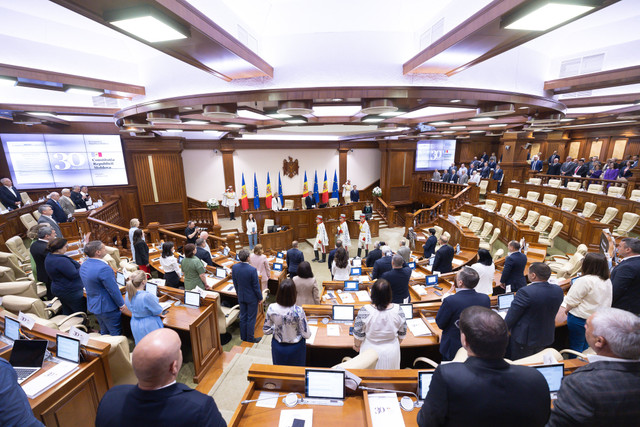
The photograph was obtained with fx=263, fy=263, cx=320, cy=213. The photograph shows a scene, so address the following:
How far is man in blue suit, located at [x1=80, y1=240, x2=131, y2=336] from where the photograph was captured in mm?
2740

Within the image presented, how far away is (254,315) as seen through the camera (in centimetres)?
365

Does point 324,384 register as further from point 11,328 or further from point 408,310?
point 11,328

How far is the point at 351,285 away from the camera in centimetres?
379

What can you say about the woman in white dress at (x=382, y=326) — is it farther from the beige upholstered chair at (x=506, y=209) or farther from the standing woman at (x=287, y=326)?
the beige upholstered chair at (x=506, y=209)

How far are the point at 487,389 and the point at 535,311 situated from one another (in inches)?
64.9

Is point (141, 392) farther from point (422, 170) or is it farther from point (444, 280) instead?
point (422, 170)

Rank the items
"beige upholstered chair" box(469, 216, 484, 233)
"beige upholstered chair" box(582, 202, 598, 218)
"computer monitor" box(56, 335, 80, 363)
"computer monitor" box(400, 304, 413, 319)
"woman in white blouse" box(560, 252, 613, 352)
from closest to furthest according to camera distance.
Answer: "computer monitor" box(56, 335, 80, 363)
"woman in white blouse" box(560, 252, 613, 352)
"computer monitor" box(400, 304, 413, 319)
"beige upholstered chair" box(582, 202, 598, 218)
"beige upholstered chair" box(469, 216, 484, 233)

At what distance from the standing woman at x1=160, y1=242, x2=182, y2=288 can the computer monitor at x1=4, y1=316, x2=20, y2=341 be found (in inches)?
67.4

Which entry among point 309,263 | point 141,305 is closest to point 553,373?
point 309,263

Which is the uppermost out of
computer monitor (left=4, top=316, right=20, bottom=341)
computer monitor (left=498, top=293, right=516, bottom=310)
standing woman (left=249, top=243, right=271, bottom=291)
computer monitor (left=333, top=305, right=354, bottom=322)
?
computer monitor (left=4, top=316, right=20, bottom=341)

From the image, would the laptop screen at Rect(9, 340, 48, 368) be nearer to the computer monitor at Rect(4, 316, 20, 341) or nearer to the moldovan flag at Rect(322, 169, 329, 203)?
the computer monitor at Rect(4, 316, 20, 341)

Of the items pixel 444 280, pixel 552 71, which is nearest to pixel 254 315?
pixel 444 280

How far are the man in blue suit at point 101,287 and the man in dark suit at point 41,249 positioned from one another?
1199 mm

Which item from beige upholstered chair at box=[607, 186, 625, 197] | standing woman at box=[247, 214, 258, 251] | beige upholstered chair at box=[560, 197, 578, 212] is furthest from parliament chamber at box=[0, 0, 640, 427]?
standing woman at box=[247, 214, 258, 251]
